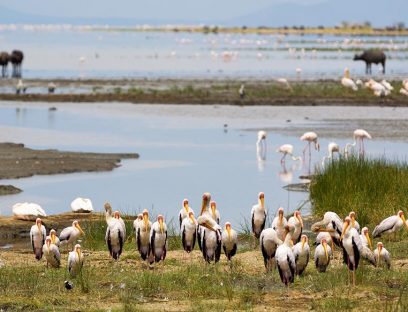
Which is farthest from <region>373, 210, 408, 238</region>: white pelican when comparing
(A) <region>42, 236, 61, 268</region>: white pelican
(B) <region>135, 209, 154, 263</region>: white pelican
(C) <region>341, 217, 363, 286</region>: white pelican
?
(A) <region>42, 236, 61, 268</region>: white pelican

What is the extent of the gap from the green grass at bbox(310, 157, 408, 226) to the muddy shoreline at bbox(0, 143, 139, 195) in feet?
28.3

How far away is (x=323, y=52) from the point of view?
340 feet

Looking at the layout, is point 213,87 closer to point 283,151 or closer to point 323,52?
point 283,151

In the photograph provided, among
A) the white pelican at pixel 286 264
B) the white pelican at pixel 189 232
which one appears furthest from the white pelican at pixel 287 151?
the white pelican at pixel 286 264

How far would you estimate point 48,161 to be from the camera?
91.4 ft

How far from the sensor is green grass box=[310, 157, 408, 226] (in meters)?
17.9

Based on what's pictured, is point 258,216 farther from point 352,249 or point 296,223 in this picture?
A: point 352,249

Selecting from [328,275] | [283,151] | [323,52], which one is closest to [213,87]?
[283,151]

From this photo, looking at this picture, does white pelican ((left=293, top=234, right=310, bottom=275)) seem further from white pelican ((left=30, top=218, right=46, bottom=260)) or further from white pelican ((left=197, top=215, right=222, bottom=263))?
white pelican ((left=30, top=218, right=46, bottom=260))

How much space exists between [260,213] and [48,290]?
12.8 feet

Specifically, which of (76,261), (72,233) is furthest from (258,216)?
(76,261)

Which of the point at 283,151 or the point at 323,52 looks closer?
the point at 283,151

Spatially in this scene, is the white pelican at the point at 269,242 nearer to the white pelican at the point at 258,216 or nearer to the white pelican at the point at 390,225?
the white pelican at the point at 258,216

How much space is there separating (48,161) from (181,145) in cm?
600
